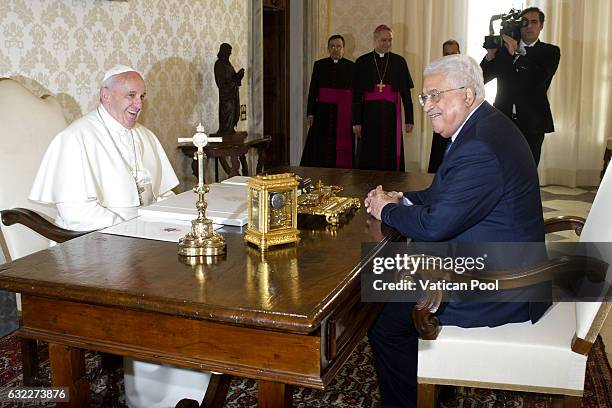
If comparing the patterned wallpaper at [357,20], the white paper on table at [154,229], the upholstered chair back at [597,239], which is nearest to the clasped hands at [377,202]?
the white paper on table at [154,229]

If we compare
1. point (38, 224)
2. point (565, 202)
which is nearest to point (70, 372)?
point (38, 224)

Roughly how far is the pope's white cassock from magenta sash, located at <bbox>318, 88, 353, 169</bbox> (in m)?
5.11

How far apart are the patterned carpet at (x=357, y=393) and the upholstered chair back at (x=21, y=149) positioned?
1.99 feet

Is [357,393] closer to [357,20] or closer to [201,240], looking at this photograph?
[201,240]

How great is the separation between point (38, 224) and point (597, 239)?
2207 millimetres

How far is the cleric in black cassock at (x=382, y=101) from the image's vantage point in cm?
813

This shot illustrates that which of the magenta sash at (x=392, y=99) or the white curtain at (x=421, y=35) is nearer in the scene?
the magenta sash at (x=392, y=99)

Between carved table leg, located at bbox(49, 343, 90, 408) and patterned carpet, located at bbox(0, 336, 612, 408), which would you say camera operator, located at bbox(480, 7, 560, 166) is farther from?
carved table leg, located at bbox(49, 343, 90, 408)

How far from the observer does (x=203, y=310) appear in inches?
70.5

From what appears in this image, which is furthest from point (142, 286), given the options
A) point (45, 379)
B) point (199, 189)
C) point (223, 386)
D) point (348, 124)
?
point (348, 124)

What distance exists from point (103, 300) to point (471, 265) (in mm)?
1288

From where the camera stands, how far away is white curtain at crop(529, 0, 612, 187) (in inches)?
359

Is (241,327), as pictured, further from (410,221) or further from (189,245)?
(410,221)

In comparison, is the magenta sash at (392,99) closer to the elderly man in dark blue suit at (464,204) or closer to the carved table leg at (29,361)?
the elderly man in dark blue suit at (464,204)
